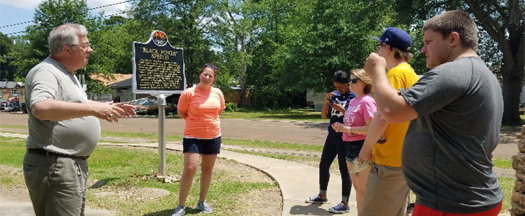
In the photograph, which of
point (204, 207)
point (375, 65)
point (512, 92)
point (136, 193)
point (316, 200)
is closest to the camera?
point (375, 65)

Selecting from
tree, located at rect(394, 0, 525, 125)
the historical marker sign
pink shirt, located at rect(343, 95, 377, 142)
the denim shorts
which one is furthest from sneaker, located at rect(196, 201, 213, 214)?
tree, located at rect(394, 0, 525, 125)

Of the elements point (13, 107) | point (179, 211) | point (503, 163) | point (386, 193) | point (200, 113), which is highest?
point (200, 113)

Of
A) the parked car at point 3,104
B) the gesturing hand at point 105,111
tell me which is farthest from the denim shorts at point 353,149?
the parked car at point 3,104

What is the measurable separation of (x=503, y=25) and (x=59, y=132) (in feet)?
72.1

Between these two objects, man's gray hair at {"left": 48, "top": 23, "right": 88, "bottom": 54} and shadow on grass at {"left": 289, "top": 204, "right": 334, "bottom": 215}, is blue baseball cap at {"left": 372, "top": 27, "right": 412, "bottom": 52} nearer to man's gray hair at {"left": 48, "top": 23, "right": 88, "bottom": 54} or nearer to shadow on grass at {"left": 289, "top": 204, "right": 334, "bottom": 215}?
man's gray hair at {"left": 48, "top": 23, "right": 88, "bottom": 54}

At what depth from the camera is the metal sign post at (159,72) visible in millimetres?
7484

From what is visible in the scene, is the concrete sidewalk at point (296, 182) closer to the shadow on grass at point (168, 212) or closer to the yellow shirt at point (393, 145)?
the shadow on grass at point (168, 212)

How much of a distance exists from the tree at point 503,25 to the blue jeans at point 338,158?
53.7ft

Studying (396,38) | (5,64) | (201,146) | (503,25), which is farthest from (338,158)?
(5,64)

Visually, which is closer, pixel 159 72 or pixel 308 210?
pixel 308 210

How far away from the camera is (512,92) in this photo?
69.8 ft

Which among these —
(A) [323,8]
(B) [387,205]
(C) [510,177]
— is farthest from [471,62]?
(A) [323,8]

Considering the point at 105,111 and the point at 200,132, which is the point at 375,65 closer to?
the point at 105,111

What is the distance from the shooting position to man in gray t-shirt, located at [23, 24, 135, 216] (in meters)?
2.67
